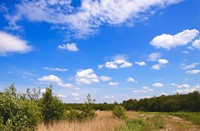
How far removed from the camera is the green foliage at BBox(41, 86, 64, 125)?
15879 mm

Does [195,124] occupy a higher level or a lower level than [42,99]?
lower

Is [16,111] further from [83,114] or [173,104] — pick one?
[173,104]

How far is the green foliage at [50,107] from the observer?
52.1ft

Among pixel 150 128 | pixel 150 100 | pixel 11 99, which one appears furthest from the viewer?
pixel 150 100

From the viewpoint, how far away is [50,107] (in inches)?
631

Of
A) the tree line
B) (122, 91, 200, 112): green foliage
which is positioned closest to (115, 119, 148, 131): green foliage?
the tree line

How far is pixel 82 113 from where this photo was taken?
688 inches

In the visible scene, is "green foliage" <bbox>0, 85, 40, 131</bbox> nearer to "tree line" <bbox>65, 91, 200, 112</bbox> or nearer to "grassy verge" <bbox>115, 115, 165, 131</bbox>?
"grassy verge" <bbox>115, 115, 165, 131</bbox>

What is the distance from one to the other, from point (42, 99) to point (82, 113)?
2838 millimetres

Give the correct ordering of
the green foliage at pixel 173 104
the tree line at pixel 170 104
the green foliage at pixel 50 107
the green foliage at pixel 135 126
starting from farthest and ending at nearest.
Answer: the green foliage at pixel 173 104, the tree line at pixel 170 104, the green foliage at pixel 50 107, the green foliage at pixel 135 126

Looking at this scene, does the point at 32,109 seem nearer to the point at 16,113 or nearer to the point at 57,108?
the point at 16,113

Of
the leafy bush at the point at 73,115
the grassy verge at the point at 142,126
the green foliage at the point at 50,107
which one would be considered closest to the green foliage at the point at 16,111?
the grassy verge at the point at 142,126

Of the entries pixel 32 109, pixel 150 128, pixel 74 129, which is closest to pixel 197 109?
pixel 150 128

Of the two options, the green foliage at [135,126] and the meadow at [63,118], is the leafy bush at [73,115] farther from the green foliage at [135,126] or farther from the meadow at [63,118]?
the green foliage at [135,126]
